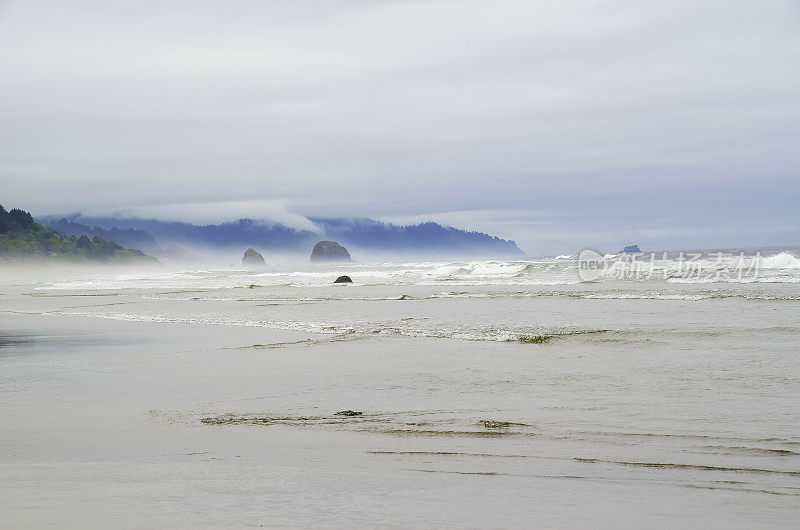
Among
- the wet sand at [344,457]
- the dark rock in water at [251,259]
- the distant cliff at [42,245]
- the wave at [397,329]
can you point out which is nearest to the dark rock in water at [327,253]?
the dark rock in water at [251,259]

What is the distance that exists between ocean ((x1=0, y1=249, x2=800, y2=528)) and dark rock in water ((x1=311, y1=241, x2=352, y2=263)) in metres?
173

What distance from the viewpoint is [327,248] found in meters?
192

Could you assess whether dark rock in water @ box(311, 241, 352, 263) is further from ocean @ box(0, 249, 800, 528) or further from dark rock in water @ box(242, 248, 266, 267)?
ocean @ box(0, 249, 800, 528)

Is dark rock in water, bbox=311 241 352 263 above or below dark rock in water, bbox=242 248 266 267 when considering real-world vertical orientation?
above

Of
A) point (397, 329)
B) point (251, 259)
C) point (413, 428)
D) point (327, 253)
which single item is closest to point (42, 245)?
point (251, 259)

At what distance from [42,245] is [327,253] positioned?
251 feet

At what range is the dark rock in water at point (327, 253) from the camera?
188500 millimetres

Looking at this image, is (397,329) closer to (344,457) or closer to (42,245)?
(344,457)

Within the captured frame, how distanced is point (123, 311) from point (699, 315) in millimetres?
19354

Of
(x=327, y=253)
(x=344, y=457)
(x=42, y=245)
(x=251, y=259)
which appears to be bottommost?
(x=344, y=457)

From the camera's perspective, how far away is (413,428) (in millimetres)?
6945

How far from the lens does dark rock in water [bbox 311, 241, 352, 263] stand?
188 meters

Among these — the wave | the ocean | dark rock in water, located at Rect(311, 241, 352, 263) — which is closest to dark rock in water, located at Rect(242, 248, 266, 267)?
dark rock in water, located at Rect(311, 241, 352, 263)

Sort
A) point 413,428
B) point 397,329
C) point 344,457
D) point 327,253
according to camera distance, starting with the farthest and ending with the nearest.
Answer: point 327,253, point 397,329, point 413,428, point 344,457
